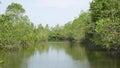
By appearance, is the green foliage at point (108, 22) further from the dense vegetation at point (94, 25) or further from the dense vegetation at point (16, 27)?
the dense vegetation at point (16, 27)

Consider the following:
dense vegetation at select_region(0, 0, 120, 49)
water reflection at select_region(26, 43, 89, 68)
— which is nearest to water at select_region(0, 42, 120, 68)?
water reflection at select_region(26, 43, 89, 68)

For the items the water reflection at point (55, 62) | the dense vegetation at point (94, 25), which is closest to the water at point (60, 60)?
Answer: the water reflection at point (55, 62)

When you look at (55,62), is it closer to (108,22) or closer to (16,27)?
(108,22)

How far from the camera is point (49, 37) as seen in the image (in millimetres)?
95688

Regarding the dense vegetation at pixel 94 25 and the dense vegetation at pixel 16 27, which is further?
the dense vegetation at pixel 16 27

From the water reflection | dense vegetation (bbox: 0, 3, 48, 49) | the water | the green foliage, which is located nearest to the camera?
the water

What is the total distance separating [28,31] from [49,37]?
40.6 meters

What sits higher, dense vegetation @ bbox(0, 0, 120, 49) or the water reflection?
dense vegetation @ bbox(0, 0, 120, 49)

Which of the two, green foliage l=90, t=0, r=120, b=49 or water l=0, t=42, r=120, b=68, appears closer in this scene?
water l=0, t=42, r=120, b=68

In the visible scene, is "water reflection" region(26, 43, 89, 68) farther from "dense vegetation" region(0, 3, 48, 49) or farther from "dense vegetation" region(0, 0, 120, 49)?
"dense vegetation" region(0, 3, 48, 49)

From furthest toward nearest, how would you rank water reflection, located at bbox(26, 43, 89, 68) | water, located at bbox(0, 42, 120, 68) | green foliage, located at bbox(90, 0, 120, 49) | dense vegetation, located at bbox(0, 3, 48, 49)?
dense vegetation, located at bbox(0, 3, 48, 49), green foliage, located at bbox(90, 0, 120, 49), water reflection, located at bbox(26, 43, 89, 68), water, located at bbox(0, 42, 120, 68)

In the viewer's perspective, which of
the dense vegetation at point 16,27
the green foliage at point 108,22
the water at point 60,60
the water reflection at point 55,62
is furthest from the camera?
the dense vegetation at point 16,27

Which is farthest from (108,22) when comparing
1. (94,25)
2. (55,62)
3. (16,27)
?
(16,27)

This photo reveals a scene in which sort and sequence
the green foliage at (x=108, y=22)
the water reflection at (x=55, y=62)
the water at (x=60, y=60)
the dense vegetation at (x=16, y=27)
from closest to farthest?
the water at (x=60, y=60), the water reflection at (x=55, y=62), the green foliage at (x=108, y=22), the dense vegetation at (x=16, y=27)
